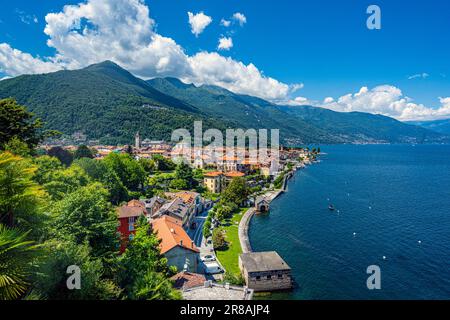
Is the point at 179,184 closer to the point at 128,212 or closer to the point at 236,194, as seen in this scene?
the point at 236,194

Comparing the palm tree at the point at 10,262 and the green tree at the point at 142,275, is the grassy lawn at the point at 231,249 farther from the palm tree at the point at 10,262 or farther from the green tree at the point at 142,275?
the palm tree at the point at 10,262

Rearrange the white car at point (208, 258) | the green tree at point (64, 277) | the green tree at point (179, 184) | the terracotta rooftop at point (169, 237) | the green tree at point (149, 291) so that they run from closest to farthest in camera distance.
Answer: the green tree at point (64, 277), the green tree at point (149, 291), the terracotta rooftop at point (169, 237), the white car at point (208, 258), the green tree at point (179, 184)

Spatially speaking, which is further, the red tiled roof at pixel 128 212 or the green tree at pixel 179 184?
the green tree at pixel 179 184

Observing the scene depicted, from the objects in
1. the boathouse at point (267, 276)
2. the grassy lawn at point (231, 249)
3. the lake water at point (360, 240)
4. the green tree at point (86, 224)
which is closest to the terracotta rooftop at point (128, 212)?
the grassy lawn at point (231, 249)

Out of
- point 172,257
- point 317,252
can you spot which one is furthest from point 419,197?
point 172,257

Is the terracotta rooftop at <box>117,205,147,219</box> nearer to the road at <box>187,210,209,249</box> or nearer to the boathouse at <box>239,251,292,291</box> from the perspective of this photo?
the road at <box>187,210,209,249</box>

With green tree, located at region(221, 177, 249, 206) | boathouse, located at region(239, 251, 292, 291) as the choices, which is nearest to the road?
Result: green tree, located at region(221, 177, 249, 206)
